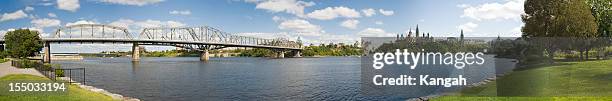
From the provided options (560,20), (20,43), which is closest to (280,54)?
(20,43)

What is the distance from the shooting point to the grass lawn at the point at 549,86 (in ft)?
42.3

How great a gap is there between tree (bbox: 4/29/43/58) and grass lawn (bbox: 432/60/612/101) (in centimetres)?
3508

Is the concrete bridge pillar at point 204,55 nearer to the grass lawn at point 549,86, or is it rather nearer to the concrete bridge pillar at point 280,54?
the concrete bridge pillar at point 280,54

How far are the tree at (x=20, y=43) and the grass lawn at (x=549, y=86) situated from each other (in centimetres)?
3508

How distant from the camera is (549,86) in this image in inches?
568

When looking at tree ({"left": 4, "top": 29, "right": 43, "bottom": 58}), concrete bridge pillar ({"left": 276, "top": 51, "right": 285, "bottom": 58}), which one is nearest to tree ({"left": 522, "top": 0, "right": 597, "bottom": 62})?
tree ({"left": 4, "top": 29, "right": 43, "bottom": 58})

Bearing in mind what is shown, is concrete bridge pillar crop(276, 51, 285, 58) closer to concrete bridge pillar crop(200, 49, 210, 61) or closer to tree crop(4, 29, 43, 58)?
concrete bridge pillar crop(200, 49, 210, 61)

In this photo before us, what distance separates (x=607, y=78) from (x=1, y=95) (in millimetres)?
16392

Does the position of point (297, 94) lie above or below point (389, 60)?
below

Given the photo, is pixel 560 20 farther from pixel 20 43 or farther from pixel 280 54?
pixel 280 54

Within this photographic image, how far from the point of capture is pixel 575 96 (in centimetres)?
1287

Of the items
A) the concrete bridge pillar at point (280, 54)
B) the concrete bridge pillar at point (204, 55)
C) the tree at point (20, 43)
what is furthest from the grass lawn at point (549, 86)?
→ the concrete bridge pillar at point (280, 54)

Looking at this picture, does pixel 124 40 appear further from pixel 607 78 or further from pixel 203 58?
pixel 607 78

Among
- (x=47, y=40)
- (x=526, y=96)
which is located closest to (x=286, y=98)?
(x=526, y=96)
